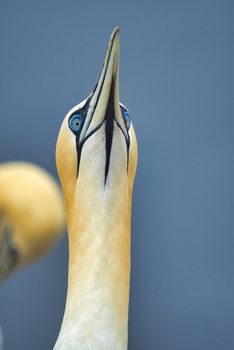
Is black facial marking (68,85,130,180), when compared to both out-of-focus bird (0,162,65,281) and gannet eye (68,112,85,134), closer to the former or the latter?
gannet eye (68,112,85,134)

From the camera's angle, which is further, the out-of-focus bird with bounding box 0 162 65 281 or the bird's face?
the bird's face

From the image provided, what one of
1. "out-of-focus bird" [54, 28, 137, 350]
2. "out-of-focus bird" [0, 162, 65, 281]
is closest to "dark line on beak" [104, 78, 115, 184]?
"out-of-focus bird" [54, 28, 137, 350]

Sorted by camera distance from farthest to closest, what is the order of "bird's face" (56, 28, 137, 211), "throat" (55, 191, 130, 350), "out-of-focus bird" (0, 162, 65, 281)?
"bird's face" (56, 28, 137, 211) → "throat" (55, 191, 130, 350) → "out-of-focus bird" (0, 162, 65, 281)

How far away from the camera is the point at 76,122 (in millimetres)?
1447

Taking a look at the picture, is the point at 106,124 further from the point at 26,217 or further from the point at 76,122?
the point at 26,217

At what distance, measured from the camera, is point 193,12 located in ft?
6.39

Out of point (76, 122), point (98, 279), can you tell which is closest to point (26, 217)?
point (98, 279)

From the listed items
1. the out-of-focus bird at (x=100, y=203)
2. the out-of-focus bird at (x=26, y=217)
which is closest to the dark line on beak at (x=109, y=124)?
the out-of-focus bird at (x=100, y=203)

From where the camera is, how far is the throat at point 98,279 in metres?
1.28

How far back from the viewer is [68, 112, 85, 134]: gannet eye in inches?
56.7

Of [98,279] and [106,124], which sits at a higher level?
[106,124]

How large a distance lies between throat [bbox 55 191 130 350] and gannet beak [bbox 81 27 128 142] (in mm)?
161

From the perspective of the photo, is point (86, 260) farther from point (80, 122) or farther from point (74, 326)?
point (80, 122)

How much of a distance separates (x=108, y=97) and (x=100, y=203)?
0.74 feet
